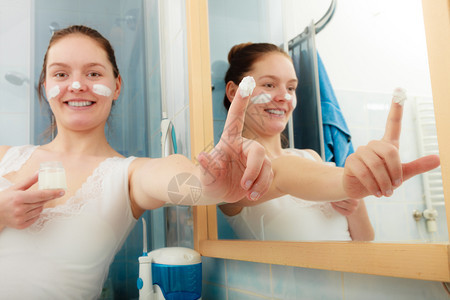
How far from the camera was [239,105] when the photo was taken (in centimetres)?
49

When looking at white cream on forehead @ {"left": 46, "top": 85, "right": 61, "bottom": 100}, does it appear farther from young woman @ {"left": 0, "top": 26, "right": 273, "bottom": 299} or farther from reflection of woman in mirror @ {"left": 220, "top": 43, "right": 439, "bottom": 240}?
reflection of woman in mirror @ {"left": 220, "top": 43, "right": 439, "bottom": 240}

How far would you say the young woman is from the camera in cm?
88

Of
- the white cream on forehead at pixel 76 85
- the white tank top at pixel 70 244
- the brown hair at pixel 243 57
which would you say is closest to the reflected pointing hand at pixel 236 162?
the brown hair at pixel 243 57

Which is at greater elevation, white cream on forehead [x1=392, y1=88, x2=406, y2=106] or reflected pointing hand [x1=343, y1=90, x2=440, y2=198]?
white cream on forehead [x1=392, y1=88, x2=406, y2=106]

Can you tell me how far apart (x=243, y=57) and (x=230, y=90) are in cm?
9

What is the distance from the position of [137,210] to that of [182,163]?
0.42m

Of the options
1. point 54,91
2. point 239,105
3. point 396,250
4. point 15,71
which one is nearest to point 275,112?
point 239,105

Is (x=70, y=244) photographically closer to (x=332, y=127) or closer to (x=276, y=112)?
(x=276, y=112)

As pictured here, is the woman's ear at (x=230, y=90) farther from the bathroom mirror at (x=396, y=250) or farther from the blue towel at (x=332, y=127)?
the blue towel at (x=332, y=127)

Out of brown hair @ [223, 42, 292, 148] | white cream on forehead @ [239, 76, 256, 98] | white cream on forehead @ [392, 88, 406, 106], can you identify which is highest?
brown hair @ [223, 42, 292, 148]

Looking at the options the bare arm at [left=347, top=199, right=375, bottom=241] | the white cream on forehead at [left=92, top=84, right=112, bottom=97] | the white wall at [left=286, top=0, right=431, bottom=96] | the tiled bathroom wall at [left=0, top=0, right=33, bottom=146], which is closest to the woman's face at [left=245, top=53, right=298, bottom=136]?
the white wall at [left=286, top=0, right=431, bottom=96]

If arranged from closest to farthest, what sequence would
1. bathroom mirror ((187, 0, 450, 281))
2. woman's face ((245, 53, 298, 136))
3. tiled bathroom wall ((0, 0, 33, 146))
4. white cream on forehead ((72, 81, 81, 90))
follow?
bathroom mirror ((187, 0, 450, 281))
woman's face ((245, 53, 298, 136))
white cream on forehead ((72, 81, 81, 90))
tiled bathroom wall ((0, 0, 33, 146))

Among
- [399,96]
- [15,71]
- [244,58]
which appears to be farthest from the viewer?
[15,71]

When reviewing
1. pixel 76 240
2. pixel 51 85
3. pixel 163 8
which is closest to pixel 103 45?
pixel 51 85
